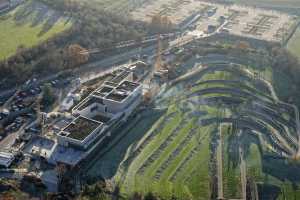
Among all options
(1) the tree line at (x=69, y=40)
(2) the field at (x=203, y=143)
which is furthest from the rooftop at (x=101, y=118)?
(1) the tree line at (x=69, y=40)

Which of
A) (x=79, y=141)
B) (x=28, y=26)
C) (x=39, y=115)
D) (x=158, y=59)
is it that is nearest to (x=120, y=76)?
(x=158, y=59)

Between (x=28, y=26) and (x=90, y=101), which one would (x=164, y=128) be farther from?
(x=28, y=26)

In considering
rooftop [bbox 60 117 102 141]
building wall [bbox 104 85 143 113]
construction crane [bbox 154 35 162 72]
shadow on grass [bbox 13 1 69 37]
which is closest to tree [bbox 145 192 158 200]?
rooftop [bbox 60 117 102 141]

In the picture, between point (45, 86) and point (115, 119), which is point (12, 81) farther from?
Result: point (115, 119)

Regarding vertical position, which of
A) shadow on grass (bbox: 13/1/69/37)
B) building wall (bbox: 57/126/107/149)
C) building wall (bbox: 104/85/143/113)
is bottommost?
building wall (bbox: 57/126/107/149)

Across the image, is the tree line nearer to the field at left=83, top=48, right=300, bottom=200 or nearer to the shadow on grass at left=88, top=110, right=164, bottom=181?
the field at left=83, top=48, right=300, bottom=200

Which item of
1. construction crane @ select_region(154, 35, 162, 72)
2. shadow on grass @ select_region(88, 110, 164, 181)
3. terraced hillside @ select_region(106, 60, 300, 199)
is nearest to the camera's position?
terraced hillside @ select_region(106, 60, 300, 199)

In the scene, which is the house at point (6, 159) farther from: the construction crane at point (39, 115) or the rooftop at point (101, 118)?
the rooftop at point (101, 118)
